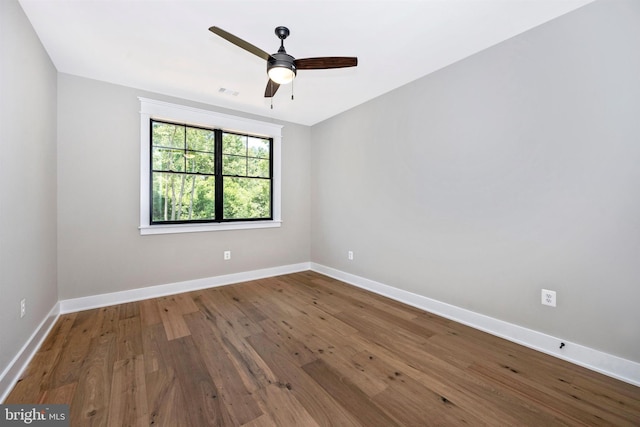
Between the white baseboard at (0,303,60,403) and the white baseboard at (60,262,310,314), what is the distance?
0.30m

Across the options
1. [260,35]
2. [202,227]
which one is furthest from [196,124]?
[260,35]

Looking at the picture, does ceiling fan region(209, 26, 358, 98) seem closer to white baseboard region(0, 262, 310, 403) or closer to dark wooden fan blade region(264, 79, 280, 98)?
dark wooden fan blade region(264, 79, 280, 98)

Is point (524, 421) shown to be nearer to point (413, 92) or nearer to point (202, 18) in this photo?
point (413, 92)

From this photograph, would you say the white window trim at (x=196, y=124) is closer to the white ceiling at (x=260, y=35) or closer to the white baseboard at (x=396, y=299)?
the white ceiling at (x=260, y=35)

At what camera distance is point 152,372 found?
1.82 m

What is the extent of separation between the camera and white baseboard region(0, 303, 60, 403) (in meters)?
1.59

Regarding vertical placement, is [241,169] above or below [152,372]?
above

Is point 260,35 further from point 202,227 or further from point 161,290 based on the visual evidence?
point 161,290

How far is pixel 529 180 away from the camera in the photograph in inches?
84.9

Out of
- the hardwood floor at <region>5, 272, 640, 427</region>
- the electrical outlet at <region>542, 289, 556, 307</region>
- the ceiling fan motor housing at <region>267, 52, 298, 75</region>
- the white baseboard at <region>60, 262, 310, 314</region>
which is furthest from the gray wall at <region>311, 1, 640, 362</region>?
the white baseboard at <region>60, 262, 310, 314</region>

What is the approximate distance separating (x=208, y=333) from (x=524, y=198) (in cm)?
304

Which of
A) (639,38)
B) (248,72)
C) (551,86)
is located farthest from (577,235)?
(248,72)

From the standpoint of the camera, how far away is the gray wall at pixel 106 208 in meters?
2.81
